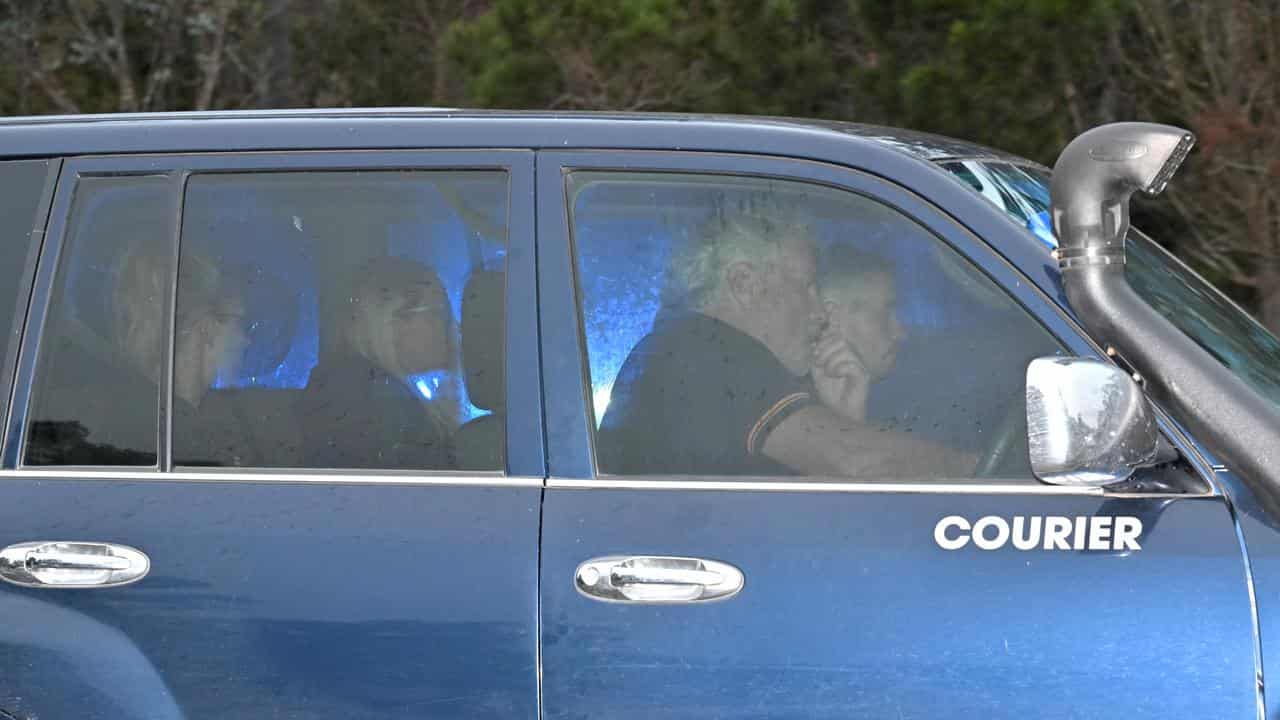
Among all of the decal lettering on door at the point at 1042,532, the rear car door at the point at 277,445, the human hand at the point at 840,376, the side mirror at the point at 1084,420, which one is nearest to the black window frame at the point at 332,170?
the rear car door at the point at 277,445

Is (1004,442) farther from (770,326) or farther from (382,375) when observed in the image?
(382,375)

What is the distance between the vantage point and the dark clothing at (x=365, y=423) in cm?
260

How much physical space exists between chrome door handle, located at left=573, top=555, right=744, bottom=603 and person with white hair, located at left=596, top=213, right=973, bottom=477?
17 centimetres

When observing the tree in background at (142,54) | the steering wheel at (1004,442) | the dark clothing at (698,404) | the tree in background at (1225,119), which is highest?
the tree in background at (142,54)

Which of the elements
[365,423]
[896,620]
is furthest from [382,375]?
[896,620]

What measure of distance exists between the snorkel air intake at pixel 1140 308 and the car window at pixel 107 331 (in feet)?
5.29

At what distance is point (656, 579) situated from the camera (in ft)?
7.90

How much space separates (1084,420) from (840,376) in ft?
1.64

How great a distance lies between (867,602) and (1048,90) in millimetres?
5639

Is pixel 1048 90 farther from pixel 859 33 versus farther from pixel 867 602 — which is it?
pixel 867 602

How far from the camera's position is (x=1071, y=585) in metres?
2.33

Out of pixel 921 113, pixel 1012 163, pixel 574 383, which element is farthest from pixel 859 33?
pixel 574 383

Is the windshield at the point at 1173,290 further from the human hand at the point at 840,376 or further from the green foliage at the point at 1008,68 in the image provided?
the green foliage at the point at 1008,68

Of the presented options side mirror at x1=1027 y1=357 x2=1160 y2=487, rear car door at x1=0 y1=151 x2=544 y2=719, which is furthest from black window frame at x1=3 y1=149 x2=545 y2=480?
side mirror at x1=1027 y1=357 x2=1160 y2=487
